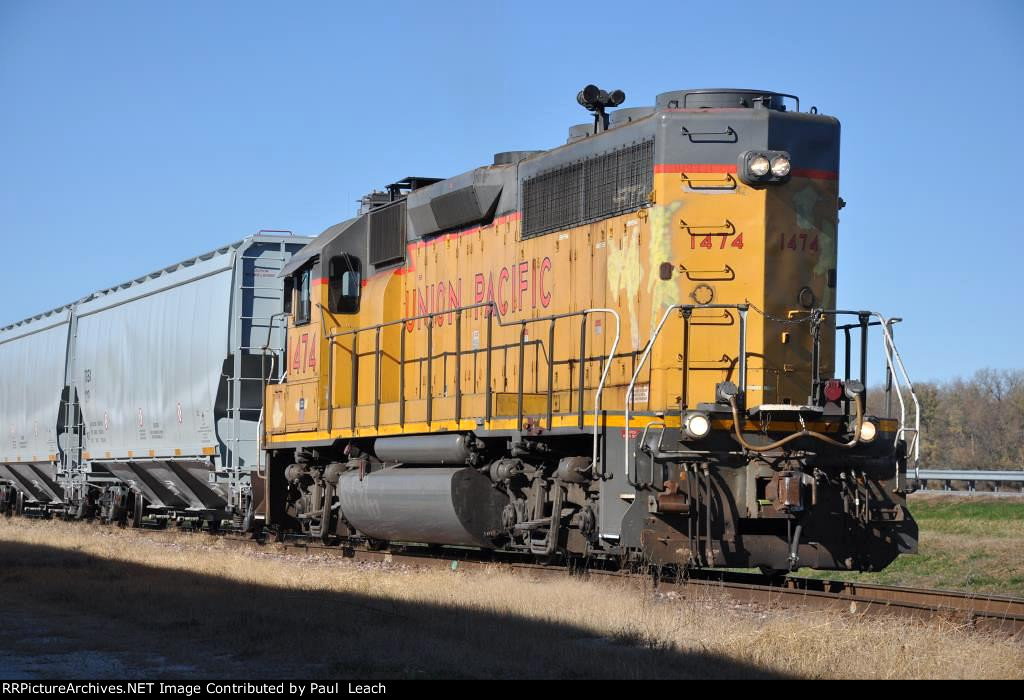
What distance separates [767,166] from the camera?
34.8 ft

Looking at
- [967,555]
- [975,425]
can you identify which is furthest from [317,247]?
[975,425]

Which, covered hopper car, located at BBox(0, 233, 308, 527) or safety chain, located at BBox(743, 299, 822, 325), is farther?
covered hopper car, located at BBox(0, 233, 308, 527)

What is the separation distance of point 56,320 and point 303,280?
41.7 ft

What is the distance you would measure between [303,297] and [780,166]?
7.57m

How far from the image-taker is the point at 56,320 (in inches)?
1053

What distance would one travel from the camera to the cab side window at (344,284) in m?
15.5

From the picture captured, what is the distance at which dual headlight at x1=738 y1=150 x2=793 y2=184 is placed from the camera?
10.6 meters

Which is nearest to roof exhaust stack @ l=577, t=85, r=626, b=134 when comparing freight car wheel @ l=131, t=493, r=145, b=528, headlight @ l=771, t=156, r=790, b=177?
headlight @ l=771, t=156, r=790, b=177

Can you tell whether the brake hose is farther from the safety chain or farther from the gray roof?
the gray roof

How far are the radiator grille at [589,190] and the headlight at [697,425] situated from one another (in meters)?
2.21

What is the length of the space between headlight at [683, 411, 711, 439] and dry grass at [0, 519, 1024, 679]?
1336 millimetres

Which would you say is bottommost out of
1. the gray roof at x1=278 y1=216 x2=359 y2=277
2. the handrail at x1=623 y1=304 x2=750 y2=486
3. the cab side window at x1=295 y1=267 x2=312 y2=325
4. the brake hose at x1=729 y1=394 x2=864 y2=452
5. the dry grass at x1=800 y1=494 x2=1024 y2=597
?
the dry grass at x1=800 y1=494 x2=1024 y2=597

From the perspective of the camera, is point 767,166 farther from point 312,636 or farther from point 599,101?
point 312,636

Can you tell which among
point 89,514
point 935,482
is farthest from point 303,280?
point 935,482
